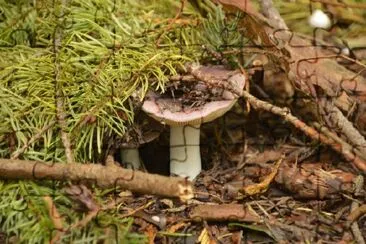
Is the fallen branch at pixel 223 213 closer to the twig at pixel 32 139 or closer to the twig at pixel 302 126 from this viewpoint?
the twig at pixel 302 126

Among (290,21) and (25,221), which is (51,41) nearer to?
(25,221)

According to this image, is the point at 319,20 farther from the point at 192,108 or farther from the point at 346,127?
the point at 192,108

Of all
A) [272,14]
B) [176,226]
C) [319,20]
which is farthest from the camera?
[319,20]

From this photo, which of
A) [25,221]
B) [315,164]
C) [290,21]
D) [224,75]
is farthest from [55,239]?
[290,21]

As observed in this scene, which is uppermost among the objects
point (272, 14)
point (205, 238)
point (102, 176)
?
point (272, 14)

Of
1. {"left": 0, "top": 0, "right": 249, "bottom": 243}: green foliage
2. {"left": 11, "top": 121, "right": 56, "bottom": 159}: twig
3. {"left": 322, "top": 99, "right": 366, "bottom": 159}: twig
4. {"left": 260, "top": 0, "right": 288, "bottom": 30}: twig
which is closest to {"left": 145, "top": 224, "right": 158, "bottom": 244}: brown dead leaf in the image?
{"left": 0, "top": 0, "right": 249, "bottom": 243}: green foliage

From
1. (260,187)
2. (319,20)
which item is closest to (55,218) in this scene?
(260,187)
